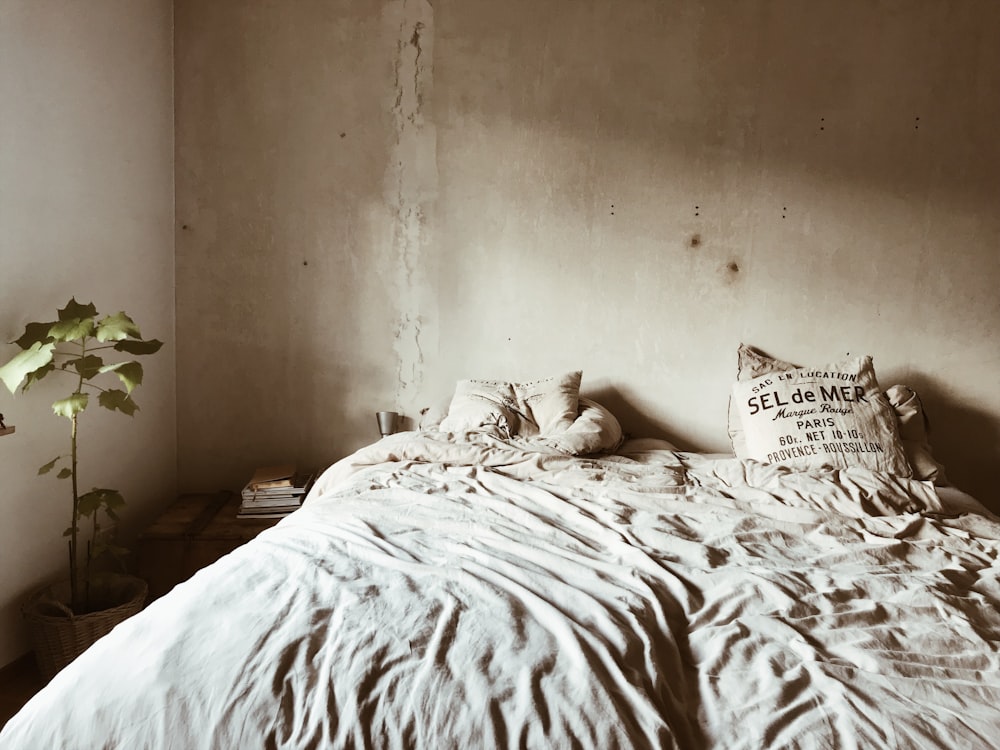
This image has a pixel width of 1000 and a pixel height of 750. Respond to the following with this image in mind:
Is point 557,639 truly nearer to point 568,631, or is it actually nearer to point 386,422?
point 568,631

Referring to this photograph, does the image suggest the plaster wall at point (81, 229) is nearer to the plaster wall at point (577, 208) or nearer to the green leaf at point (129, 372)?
the plaster wall at point (577, 208)

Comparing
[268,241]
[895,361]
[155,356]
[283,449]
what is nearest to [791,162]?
[895,361]

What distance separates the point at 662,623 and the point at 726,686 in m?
0.20


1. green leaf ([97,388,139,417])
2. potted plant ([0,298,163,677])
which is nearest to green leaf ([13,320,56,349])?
potted plant ([0,298,163,677])

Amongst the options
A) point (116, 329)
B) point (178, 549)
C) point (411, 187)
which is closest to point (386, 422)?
point (178, 549)

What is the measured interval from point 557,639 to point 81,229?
7.84 ft

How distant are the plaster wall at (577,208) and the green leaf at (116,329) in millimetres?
964

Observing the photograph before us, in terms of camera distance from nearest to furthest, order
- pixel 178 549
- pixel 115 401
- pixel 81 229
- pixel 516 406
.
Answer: pixel 115 401 → pixel 81 229 → pixel 178 549 → pixel 516 406

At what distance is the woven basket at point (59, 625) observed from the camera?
2156 millimetres

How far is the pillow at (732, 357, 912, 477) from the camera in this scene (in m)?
2.44

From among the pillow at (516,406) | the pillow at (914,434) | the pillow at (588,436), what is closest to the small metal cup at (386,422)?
the pillow at (516,406)

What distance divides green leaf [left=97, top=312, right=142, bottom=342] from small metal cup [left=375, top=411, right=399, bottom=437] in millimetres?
1139

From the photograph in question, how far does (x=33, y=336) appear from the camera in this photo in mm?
2074

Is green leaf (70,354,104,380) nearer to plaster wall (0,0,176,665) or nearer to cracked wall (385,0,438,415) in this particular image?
plaster wall (0,0,176,665)
